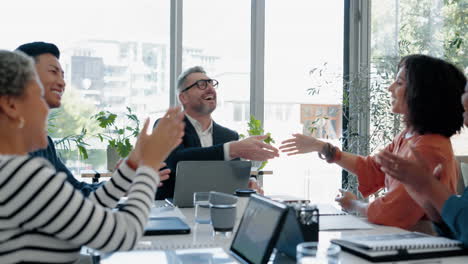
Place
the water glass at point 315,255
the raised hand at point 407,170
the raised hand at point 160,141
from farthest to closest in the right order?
the raised hand at point 407,170 < the raised hand at point 160,141 < the water glass at point 315,255

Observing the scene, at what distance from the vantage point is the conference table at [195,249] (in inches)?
53.3

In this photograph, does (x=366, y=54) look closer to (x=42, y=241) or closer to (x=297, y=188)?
(x=297, y=188)

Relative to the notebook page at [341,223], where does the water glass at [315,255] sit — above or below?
above

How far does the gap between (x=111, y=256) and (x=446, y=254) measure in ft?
3.25

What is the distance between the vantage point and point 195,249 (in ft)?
4.90

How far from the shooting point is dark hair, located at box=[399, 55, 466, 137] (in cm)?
206

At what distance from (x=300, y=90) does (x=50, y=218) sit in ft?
14.0

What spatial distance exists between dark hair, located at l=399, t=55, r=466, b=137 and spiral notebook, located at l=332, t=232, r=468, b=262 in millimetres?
712

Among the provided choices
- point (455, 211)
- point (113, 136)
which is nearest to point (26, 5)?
point (113, 136)

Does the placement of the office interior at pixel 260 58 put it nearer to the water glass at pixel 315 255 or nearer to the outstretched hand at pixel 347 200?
the outstretched hand at pixel 347 200

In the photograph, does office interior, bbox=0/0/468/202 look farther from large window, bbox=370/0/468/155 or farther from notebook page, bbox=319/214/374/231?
notebook page, bbox=319/214/374/231

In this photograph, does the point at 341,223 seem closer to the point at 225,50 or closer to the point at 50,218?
the point at 50,218

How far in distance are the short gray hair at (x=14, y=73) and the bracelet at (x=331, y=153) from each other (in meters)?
1.75

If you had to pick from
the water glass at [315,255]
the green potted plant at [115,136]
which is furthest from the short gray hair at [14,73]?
the green potted plant at [115,136]
